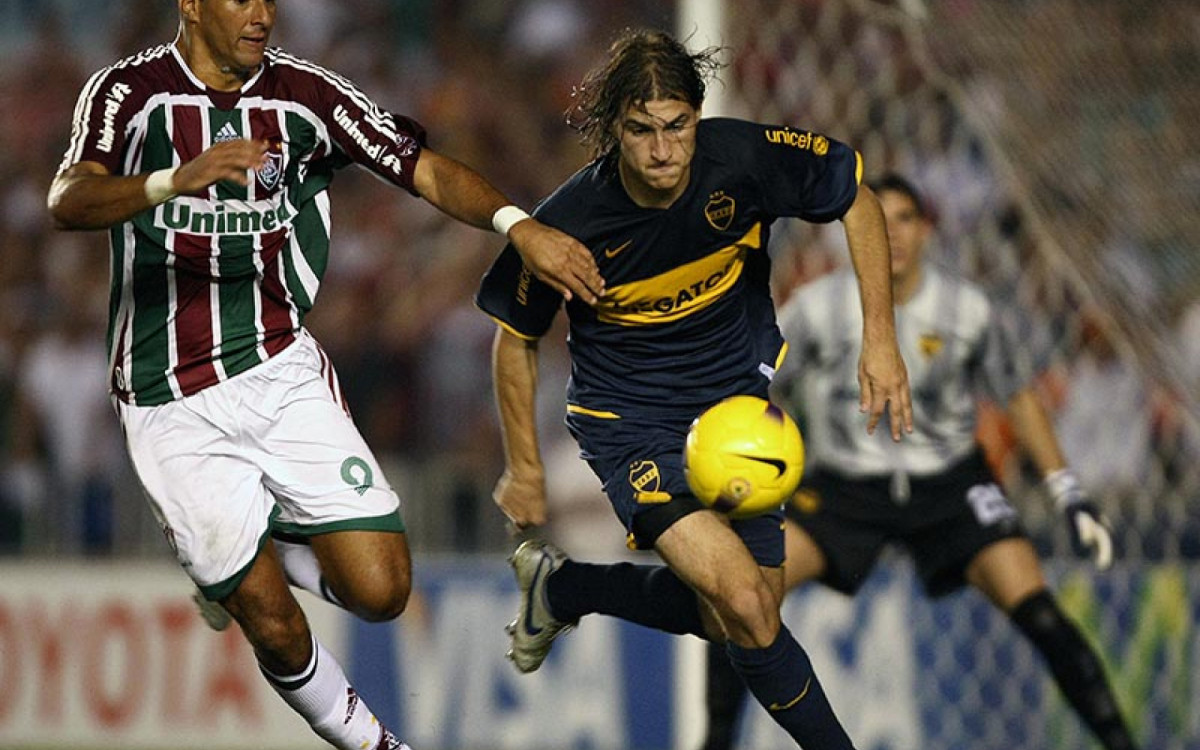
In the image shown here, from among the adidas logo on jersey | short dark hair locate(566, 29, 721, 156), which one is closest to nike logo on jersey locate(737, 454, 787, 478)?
short dark hair locate(566, 29, 721, 156)

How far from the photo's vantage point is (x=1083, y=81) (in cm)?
759

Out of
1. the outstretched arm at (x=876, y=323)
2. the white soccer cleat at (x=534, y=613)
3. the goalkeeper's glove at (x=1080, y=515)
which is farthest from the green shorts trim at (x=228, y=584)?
the goalkeeper's glove at (x=1080, y=515)

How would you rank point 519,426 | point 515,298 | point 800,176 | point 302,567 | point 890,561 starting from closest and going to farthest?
point 800,176 → point 515,298 → point 519,426 → point 302,567 → point 890,561

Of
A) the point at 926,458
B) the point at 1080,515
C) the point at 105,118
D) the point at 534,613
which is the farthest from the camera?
the point at 926,458

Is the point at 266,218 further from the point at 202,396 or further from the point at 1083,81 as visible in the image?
the point at 1083,81

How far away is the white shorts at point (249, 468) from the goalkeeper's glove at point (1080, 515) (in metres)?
2.64

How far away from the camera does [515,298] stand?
17.4ft

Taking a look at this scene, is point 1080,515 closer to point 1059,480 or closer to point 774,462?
point 1059,480

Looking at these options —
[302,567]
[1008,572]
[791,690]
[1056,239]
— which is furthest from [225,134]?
[1056,239]

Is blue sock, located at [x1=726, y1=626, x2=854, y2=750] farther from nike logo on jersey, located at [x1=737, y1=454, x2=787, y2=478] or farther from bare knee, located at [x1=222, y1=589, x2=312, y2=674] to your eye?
bare knee, located at [x1=222, y1=589, x2=312, y2=674]

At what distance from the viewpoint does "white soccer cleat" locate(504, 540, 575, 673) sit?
5777 mm

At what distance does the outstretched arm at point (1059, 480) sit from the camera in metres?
6.78

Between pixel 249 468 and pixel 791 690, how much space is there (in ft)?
5.00

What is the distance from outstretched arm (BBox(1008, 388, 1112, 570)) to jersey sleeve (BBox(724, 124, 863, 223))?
6.89ft
